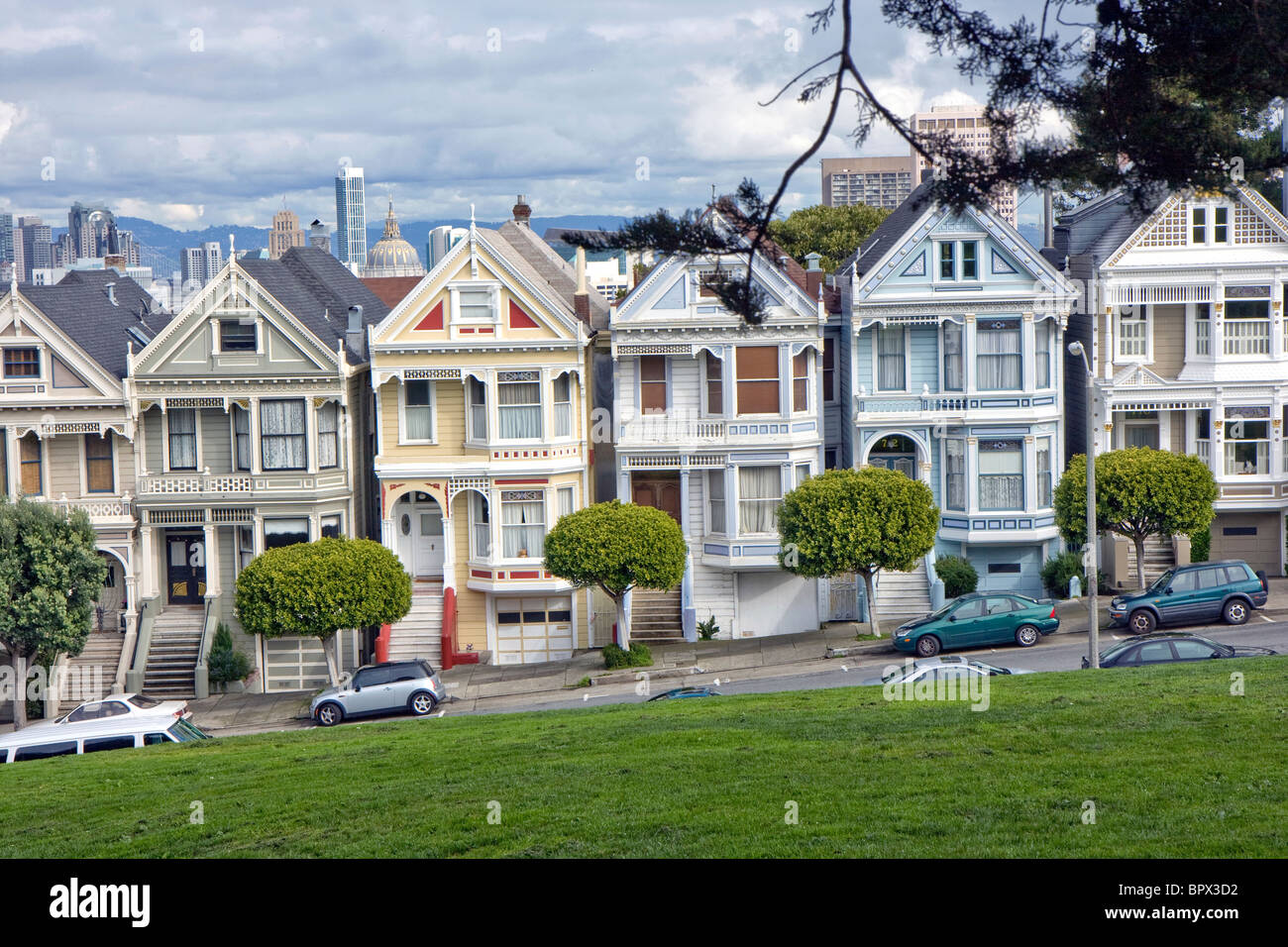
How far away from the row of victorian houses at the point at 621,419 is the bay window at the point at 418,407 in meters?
0.06

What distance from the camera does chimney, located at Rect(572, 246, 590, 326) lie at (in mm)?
41500

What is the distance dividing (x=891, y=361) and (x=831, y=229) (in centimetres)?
2785

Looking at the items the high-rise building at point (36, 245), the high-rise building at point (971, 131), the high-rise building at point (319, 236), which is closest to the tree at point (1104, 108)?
the high-rise building at point (971, 131)

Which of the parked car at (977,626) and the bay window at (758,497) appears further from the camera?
the bay window at (758,497)

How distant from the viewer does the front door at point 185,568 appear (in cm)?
4103

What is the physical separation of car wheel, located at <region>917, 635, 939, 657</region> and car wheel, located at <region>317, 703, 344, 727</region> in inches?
538

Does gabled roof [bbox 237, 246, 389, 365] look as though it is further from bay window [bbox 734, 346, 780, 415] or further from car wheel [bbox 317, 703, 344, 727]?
bay window [bbox 734, 346, 780, 415]

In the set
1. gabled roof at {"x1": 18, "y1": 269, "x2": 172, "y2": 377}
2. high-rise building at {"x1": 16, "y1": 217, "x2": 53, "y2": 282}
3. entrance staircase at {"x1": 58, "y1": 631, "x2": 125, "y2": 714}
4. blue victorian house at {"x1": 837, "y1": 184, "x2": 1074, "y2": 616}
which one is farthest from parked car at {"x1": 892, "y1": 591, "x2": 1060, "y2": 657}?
high-rise building at {"x1": 16, "y1": 217, "x2": 53, "y2": 282}

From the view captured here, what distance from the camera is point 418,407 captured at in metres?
40.7

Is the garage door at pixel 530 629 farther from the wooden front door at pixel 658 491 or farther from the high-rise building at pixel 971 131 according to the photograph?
the high-rise building at pixel 971 131
